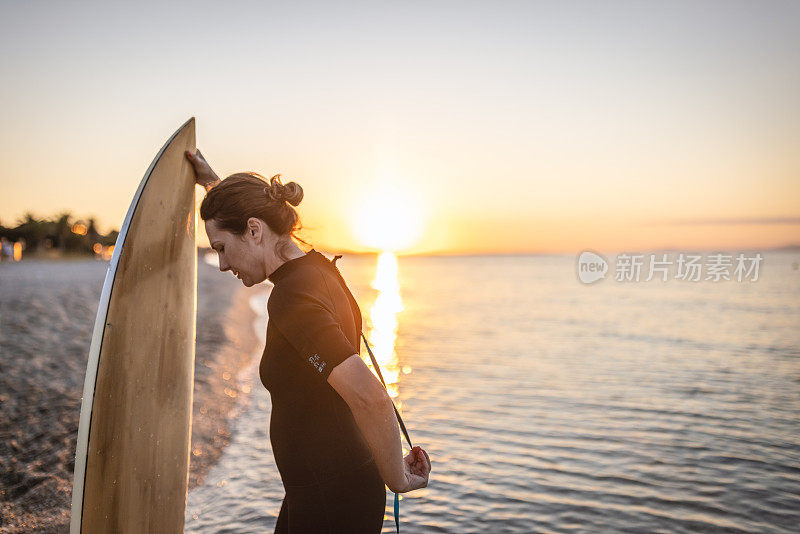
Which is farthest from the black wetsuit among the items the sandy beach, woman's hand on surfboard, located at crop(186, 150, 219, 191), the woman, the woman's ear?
the sandy beach

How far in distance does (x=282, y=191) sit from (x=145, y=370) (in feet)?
4.44

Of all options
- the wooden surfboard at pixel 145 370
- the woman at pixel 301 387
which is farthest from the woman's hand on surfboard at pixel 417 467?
→ the wooden surfboard at pixel 145 370

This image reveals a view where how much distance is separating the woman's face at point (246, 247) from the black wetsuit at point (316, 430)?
9 cm

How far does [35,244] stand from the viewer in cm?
6681

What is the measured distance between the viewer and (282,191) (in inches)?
74.2

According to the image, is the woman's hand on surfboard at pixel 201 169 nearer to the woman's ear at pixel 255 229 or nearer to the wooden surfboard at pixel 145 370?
the wooden surfboard at pixel 145 370

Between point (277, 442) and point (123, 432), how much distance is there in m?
1.07

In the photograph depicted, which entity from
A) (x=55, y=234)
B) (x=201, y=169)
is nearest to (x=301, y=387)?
(x=201, y=169)

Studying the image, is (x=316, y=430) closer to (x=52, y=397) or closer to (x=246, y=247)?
(x=246, y=247)

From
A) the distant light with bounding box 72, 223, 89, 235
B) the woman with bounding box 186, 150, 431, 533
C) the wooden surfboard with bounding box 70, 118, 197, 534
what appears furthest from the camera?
the distant light with bounding box 72, 223, 89, 235

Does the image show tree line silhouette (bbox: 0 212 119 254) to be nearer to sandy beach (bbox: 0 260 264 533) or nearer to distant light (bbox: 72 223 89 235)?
distant light (bbox: 72 223 89 235)

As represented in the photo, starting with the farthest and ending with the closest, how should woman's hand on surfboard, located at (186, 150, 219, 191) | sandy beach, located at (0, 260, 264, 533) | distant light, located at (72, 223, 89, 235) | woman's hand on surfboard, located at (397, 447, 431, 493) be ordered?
distant light, located at (72, 223, 89, 235) < sandy beach, located at (0, 260, 264, 533) < woman's hand on surfboard, located at (186, 150, 219, 191) < woman's hand on surfboard, located at (397, 447, 431, 493)

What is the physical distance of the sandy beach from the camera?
16.9 feet

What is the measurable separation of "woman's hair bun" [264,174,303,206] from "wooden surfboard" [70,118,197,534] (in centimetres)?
103
